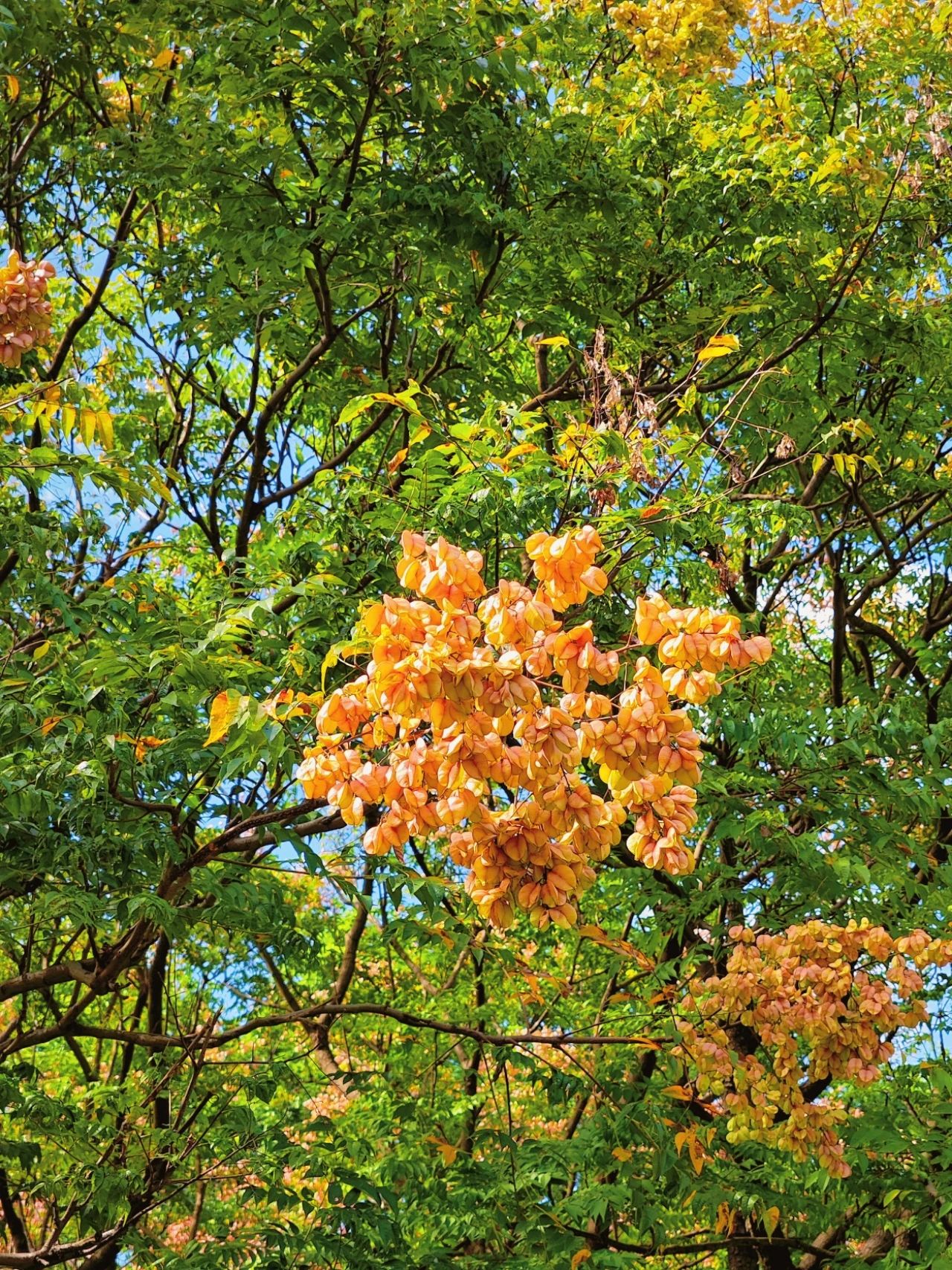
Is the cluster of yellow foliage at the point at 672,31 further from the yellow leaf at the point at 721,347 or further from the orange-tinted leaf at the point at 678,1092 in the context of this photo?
the orange-tinted leaf at the point at 678,1092

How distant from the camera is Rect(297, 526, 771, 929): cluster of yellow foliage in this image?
2148 millimetres

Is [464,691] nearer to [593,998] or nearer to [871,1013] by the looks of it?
[871,1013]

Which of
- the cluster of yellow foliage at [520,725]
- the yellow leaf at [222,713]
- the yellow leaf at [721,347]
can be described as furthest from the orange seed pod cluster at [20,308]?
the yellow leaf at [721,347]

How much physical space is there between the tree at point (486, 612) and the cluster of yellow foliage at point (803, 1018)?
0.02 meters

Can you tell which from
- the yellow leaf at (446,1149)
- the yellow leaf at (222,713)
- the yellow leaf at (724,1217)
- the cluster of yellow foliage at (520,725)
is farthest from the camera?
the yellow leaf at (724,1217)

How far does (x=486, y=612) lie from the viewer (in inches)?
88.3

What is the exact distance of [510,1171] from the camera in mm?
5371

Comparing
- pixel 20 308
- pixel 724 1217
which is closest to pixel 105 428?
pixel 20 308

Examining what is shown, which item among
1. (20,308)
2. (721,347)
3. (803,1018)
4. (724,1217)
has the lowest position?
(724,1217)

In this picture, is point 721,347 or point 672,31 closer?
point 721,347

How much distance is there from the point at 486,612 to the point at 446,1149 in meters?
3.64

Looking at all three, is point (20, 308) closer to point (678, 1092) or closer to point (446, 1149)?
point (678, 1092)

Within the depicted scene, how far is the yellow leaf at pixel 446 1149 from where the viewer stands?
16.8ft

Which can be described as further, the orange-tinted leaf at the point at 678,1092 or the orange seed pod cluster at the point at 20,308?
the orange-tinted leaf at the point at 678,1092
